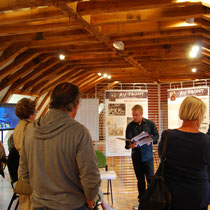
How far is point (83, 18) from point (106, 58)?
3.95 metres

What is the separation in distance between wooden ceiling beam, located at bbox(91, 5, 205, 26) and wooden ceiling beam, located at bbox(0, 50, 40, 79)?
3.15 m

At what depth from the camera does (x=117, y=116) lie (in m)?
5.33

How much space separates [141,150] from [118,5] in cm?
217

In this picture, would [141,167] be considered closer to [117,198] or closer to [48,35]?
[117,198]

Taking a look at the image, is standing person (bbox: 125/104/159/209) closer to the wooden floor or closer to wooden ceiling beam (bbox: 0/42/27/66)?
the wooden floor

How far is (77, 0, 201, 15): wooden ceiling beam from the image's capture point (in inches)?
131

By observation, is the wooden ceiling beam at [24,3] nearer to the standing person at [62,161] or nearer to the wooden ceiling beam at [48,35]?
the standing person at [62,161]

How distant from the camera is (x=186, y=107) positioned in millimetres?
2088

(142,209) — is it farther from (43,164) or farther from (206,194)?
(43,164)

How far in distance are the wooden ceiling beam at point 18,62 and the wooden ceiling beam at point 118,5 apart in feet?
11.8

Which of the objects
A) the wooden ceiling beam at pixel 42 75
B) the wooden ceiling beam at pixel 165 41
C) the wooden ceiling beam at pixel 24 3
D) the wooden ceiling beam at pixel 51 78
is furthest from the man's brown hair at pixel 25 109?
the wooden ceiling beam at pixel 51 78

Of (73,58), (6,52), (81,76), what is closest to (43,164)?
(6,52)

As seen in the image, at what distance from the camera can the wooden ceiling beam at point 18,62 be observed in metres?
6.95

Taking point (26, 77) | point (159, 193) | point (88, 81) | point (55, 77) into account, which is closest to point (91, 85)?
point (88, 81)
